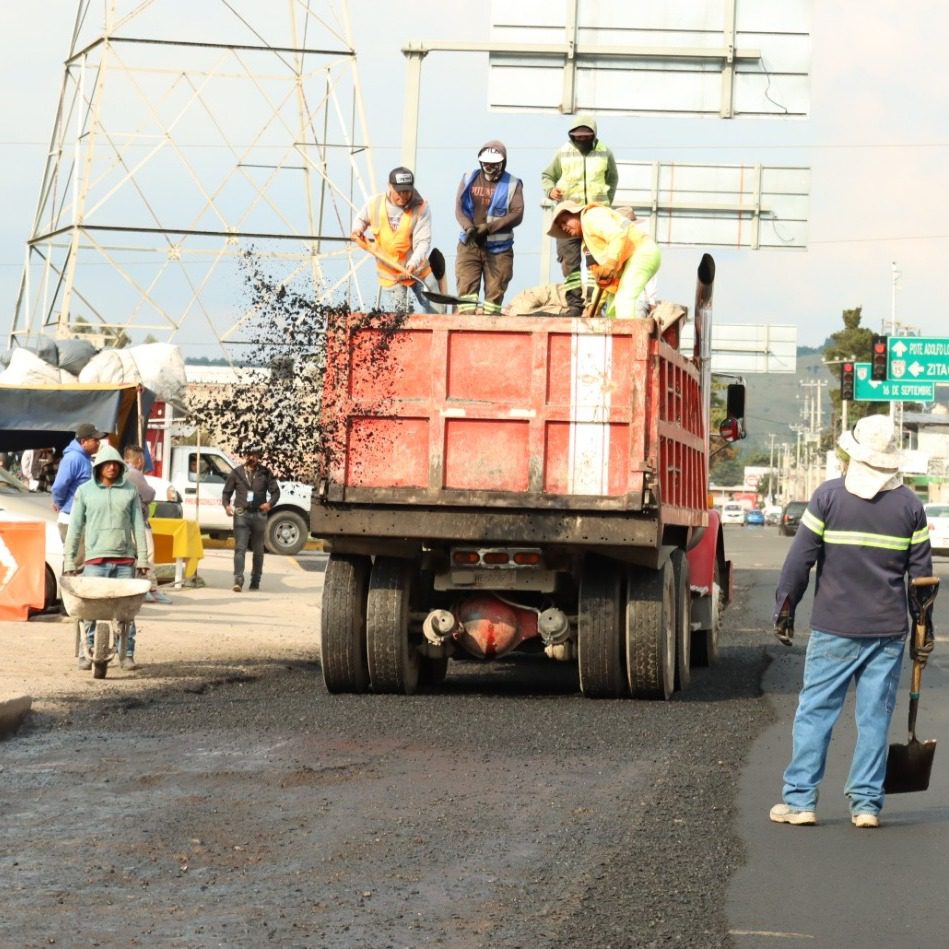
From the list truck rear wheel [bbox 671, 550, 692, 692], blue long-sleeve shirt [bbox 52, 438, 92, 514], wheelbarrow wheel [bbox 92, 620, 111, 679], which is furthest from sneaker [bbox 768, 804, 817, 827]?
blue long-sleeve shirt [bbox 52, 438, 92, 514]

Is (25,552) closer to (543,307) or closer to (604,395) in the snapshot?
(543,307)

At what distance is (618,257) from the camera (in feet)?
40.9

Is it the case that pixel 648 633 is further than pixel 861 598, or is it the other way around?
pixel 648 633

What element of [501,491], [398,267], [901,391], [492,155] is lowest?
[501,491]

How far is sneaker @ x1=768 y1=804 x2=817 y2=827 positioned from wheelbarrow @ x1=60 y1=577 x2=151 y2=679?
664 centimetres

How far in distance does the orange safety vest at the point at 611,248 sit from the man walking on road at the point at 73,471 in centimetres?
743

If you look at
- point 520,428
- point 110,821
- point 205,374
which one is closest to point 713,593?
point 520,428

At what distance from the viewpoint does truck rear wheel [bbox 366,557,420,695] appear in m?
12.5

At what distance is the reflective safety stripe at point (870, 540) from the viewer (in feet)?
27.1

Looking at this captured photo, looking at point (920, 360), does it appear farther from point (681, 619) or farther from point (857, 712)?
point (857, 712)

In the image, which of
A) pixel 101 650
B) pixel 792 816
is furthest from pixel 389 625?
pixel 792 816

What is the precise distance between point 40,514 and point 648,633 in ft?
30.9

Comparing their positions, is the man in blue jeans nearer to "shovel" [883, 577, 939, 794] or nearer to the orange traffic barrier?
"shovel" [883, 577, 939, 794]

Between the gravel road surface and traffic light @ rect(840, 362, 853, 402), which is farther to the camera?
traffic light @ rect(840, 362, 853, 402)
